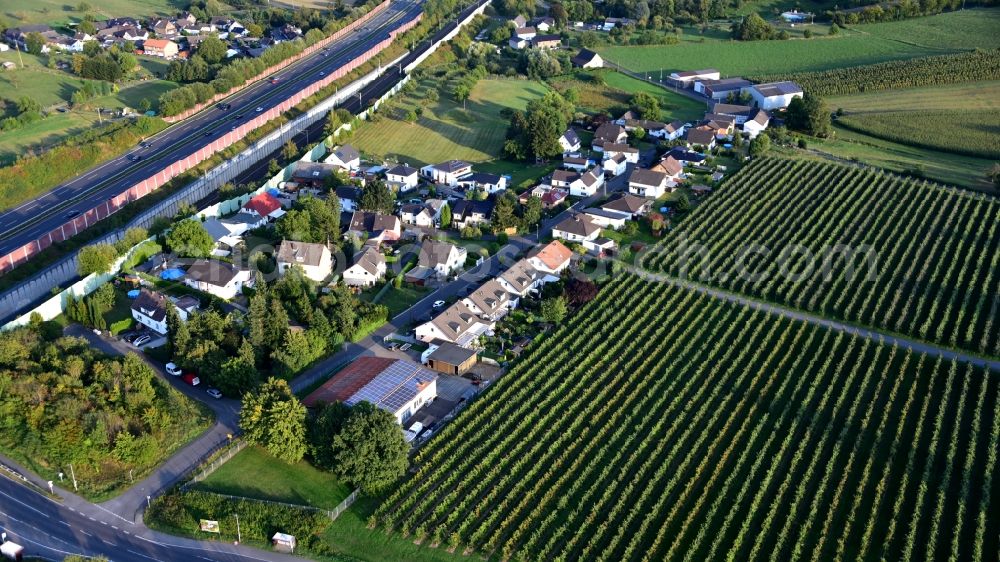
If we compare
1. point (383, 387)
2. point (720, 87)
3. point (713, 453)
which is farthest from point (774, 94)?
point (383, 387)

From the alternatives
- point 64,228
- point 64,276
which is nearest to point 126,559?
point 64,276

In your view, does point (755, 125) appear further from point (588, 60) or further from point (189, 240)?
point (189, 240)

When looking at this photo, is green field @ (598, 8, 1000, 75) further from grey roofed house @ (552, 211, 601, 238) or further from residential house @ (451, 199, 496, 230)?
grey roofed house @ (552, 211, 601, 238)

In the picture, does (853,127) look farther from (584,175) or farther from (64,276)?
(64,276)

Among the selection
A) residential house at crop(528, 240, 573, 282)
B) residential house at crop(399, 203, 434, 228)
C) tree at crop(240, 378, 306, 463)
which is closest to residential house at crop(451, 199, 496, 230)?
residential house at crop(399, 203, 434, 228)

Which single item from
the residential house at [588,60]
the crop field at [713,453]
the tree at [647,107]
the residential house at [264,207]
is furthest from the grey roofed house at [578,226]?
the residential house at [588,60]

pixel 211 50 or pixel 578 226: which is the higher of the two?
pixel 211 50
